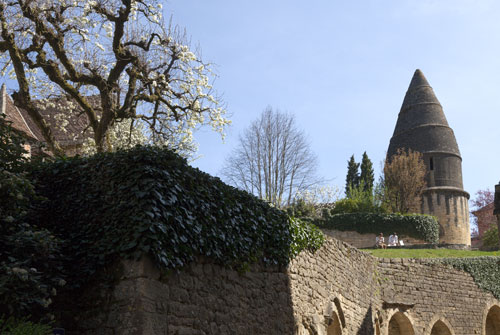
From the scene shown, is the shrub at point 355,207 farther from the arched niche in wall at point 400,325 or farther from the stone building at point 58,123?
the stone building at point 58,123

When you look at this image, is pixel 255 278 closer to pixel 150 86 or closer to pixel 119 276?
pixel 119 276

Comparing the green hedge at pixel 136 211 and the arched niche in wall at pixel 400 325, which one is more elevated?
the green hedge at pixel 136 211

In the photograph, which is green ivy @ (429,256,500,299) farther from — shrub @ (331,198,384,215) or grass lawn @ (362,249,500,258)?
shrub @ (331,198,384,215)

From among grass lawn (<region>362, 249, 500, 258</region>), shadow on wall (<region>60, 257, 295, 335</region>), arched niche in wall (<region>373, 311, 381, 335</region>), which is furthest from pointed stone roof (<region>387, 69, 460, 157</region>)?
shadow on wall (<region>60, 257, 295, 335</region>)

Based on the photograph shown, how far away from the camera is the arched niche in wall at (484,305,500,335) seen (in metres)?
24.0

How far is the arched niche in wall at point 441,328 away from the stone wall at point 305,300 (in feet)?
0.12

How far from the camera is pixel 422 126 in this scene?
5278 cm

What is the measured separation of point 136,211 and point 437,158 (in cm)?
4758

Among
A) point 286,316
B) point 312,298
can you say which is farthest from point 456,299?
point 286,316

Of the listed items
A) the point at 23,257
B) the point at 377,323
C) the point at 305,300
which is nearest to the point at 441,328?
the point at 377,323

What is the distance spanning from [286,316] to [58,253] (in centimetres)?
457

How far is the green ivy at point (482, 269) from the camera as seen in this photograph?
74.0 ft

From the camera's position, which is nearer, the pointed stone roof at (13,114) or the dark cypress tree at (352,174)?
the pointed stone roof at (13,114)

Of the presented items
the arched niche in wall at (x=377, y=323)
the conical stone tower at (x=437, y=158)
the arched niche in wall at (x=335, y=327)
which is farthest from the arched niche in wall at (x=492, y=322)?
the conical stone tower at (x=437, y=158)
